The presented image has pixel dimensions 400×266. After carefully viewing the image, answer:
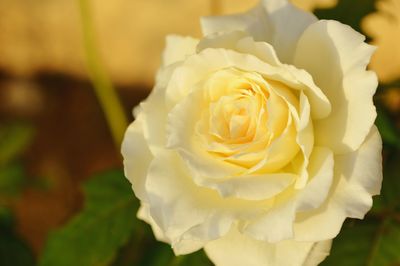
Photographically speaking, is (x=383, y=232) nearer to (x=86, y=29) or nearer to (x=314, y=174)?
(x=314, y=174)

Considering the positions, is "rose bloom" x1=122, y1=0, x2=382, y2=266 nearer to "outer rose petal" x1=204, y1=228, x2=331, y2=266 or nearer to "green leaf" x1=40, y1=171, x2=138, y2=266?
"outer rose petal" x1=204, y1=228, x2=331, y2=266

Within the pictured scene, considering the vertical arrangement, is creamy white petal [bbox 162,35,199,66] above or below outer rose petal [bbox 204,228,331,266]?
above

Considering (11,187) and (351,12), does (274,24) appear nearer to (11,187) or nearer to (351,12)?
(351,12)

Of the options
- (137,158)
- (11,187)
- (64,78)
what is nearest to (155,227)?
(137,158)

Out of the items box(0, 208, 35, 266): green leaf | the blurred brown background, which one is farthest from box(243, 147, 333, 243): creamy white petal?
the blurred brown background

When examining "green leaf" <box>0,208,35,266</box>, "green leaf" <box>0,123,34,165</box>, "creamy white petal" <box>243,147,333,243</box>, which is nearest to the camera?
"creamy white petal" <box>243,147,333,243</box>

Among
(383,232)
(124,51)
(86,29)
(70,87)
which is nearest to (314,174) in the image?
(383,232)

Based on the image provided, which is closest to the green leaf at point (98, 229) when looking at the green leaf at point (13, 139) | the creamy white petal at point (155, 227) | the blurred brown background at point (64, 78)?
the creamy white petal at point (155, 227)

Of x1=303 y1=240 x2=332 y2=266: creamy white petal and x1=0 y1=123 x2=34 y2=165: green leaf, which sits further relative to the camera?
x1=0 y1=123 x2=34 y2=165: green leaf
